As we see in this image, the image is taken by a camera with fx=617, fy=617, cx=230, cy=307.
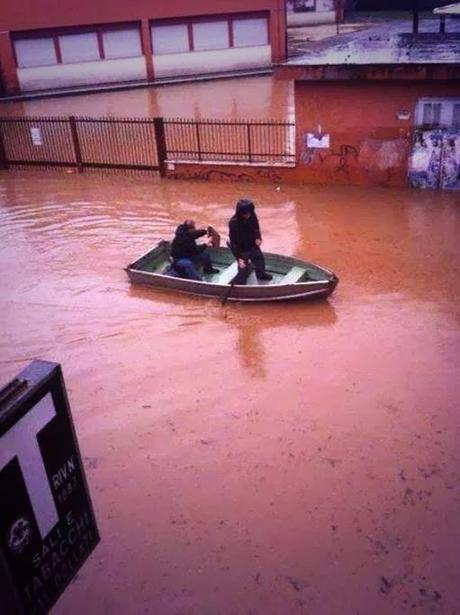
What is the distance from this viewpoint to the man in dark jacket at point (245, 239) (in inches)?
405

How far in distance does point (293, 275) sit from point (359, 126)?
21.1ft

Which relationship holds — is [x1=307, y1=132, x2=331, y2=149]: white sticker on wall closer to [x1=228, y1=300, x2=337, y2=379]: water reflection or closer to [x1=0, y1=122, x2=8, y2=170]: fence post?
[x1=228, y1=300, x2=337, y2=379]: water reflection

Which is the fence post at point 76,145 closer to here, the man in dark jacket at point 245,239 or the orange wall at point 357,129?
the orange wall at point 357,129

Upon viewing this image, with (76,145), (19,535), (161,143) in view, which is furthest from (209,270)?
(19,535)

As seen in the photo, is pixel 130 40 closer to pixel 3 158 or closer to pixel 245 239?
pixel 3 158

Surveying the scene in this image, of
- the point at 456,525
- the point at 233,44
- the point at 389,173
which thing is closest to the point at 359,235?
the point at 389,173

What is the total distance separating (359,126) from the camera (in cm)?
1562

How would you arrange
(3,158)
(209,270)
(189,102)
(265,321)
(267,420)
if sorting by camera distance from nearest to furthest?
(267,420) → (265,321) → (209,270) → (3,158) → (189,102)

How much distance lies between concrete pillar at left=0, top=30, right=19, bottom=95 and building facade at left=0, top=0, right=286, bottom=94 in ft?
0.14

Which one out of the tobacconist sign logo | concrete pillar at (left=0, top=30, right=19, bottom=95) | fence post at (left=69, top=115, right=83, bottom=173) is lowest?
fence post at (left=69, top=115, right=83, bottom=173)

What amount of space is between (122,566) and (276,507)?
1.74 meters

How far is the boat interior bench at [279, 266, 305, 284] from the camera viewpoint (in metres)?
10.9

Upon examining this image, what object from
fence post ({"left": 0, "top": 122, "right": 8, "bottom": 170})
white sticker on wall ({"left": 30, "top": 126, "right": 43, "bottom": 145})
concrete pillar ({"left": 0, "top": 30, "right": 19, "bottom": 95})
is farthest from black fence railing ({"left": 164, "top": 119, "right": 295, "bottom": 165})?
concrete pillar ({"left": 0, "top": 30, "right": 19, "bottom": 95})

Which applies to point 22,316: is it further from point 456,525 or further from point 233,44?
point 233,44
